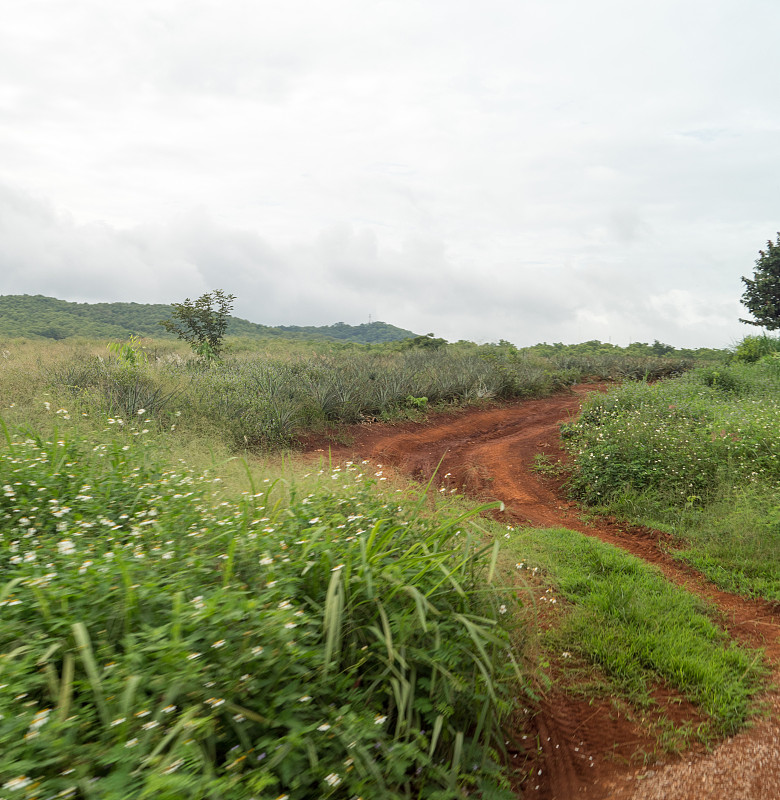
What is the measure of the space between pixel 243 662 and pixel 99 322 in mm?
51823

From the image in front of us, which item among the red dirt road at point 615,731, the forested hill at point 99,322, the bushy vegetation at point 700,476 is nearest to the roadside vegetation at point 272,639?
the red dirt road at point 615,731

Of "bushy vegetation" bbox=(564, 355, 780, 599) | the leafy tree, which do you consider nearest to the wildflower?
"bushy vegetation" bbox=(564, 355, 780, 599)

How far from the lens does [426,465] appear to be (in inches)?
357

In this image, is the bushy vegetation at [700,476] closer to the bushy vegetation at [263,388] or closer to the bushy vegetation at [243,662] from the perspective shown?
the bushy vegetation at [243,662]

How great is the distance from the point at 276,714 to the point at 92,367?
10198 millimetres

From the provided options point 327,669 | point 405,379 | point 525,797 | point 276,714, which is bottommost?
point 525,797

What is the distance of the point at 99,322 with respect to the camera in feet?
154

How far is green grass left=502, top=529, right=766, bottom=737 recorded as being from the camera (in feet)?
11.1

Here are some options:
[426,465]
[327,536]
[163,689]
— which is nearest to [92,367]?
[426,465]

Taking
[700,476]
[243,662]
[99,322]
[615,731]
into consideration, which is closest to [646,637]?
[615,731]

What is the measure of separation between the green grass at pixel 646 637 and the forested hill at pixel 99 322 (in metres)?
34.5

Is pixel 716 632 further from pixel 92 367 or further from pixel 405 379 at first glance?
pixel 92 367

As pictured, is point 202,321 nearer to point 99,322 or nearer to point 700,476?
point 700,476

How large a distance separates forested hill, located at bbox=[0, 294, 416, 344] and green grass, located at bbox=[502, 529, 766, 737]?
34524 millimetres
